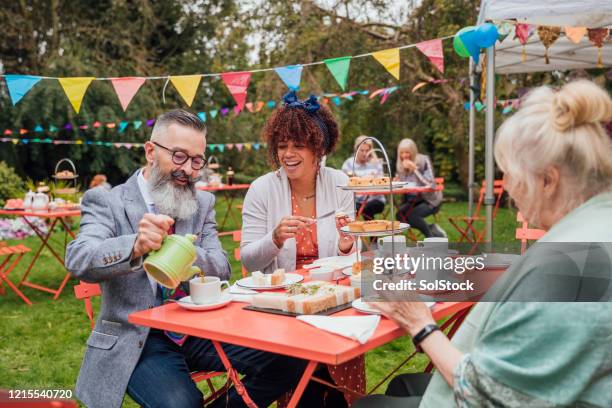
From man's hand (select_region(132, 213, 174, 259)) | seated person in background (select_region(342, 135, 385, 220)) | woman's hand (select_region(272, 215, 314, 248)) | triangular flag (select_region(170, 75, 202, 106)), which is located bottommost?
seated person in background (select_region(342, 135, 385, 220))

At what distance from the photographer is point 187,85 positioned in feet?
16.8

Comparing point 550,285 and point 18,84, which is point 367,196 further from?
point 550,285

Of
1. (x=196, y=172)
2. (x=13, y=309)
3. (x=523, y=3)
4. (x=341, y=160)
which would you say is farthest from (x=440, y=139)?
(x=196, y=172)

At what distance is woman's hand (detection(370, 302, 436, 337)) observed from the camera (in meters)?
1.59

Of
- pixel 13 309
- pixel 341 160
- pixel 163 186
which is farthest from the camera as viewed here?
pixel 341 160

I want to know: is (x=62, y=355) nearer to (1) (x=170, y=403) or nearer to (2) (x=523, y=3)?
(1) (x=170, y=403)

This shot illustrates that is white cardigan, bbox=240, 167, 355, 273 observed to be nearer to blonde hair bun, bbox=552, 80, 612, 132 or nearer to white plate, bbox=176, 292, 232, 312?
white plate, bbox=176, 292, 232, 312

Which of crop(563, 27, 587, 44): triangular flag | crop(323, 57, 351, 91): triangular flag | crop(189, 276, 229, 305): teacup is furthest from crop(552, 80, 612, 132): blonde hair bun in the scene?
crop(563, 27, 587, 44): triangular flag

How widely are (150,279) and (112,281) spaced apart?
0.14m

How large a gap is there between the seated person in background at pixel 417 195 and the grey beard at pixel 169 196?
5.81 m

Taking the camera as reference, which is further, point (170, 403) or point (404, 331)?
point (170, 403)

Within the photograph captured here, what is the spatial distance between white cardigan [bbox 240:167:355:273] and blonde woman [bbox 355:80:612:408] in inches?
63.2

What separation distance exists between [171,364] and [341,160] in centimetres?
1639

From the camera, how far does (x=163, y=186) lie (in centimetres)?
238
